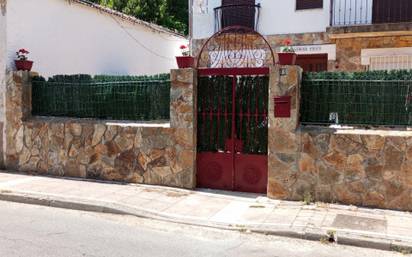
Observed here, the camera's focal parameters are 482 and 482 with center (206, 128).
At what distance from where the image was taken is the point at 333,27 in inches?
564

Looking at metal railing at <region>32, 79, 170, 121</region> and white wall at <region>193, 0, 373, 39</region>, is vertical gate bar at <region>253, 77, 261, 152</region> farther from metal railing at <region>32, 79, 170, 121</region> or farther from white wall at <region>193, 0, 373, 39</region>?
white wall at <region>193, 0, 373, 39</region>

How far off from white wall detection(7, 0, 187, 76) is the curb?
4024mm

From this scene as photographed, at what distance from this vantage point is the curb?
21.6 feet

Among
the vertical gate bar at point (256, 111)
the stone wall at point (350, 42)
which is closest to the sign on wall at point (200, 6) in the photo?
the stone wall at point (350, 42)

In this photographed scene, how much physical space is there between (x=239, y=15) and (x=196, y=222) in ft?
32.3

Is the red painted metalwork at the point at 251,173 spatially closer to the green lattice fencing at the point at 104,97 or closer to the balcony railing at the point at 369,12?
the green lattice fencing at the point at 104,97

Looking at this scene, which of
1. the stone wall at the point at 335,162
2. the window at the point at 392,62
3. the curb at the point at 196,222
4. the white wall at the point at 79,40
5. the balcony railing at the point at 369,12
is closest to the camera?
the curb at the point at 196,222

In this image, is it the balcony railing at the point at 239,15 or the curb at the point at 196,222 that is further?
the balcony railing at the point at 239,15

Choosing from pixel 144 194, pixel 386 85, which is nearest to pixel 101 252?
pixel 144 194

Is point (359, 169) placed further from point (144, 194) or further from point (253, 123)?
point (144, 194)

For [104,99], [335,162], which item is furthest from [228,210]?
[104,99]

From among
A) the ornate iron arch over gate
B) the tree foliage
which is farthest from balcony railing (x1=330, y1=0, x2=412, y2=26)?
the tree foliage

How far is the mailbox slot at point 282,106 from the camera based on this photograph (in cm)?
859

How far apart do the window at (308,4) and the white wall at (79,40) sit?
565cm
